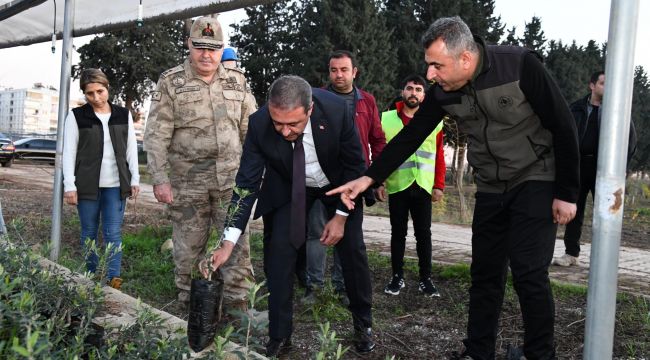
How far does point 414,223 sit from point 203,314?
2.71 metres

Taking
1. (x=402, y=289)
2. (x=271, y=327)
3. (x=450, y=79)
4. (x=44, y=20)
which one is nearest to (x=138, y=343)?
(x=271, y=327)

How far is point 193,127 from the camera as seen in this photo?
13.5ft

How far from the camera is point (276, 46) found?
39812mm

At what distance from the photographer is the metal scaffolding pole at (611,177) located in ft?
5.84

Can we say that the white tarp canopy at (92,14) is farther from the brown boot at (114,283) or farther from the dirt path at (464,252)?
the dirt path at (464,252)

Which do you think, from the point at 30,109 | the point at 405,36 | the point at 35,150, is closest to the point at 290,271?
the point at 35,150

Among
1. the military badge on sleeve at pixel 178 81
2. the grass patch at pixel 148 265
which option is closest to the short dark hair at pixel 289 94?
the military badge on sleeve at pixel 178 81

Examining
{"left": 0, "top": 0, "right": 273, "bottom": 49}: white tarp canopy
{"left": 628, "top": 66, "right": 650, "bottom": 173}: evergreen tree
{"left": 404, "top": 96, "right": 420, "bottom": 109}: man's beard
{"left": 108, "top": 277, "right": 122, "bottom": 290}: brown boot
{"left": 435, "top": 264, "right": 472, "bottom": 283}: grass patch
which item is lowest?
{"left": 108, "top": 277, "right": 122, "bottom": 290}: brown boot

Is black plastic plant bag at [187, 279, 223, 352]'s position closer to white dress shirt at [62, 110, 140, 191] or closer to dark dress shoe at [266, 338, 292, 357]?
dark dress shoe at [266, 338, 292, 357]

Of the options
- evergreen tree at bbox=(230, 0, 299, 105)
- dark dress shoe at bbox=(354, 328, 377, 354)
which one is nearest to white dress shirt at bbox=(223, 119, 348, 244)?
dark dress shoe at bbox=(354, 328, 377, 354)

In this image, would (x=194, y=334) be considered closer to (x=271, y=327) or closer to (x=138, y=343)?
(x=138, y=343)

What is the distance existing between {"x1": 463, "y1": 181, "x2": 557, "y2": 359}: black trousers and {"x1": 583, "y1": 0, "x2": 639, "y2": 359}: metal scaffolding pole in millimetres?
915

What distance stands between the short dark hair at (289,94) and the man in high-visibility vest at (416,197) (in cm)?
184

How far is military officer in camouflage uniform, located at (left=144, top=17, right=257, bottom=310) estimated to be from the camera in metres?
4.06
